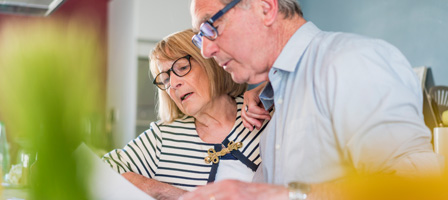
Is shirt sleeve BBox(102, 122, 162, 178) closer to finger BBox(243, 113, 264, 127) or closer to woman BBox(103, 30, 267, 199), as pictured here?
woman BBox(103, 30, 267, 199)

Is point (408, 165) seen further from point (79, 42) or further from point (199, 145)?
point (199, 145)

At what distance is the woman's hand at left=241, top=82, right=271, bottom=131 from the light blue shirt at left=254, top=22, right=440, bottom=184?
0.22 meters

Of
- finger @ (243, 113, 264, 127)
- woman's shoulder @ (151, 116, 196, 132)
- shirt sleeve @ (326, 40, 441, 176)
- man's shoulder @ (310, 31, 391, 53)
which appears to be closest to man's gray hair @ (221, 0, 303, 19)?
man's shoulder @ (310, 31, 391, 53)

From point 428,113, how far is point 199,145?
5.40 ft

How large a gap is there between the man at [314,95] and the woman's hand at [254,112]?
0.06 metres

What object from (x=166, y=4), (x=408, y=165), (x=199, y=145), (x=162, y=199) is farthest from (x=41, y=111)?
(x=166, y=4)

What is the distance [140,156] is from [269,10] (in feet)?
2.59

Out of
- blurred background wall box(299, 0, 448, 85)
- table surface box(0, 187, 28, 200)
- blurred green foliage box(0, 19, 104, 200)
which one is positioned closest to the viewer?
blurred green foliage box(0, 19, 104, 200)

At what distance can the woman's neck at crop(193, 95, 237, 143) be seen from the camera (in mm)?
1622

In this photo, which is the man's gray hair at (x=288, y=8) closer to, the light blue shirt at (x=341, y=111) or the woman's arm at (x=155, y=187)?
the light blue shirt at (x=341, y=111)

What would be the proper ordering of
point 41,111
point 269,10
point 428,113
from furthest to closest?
1. point 428,113
2. point 269,10
3. point 41,111

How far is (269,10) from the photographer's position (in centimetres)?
108

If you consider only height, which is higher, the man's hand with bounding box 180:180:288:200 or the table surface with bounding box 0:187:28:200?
the man's hand with bounding box 180:180:288:200

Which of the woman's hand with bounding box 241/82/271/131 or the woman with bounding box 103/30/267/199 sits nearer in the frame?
the woman's hand with bounding box 241/82/271/131
